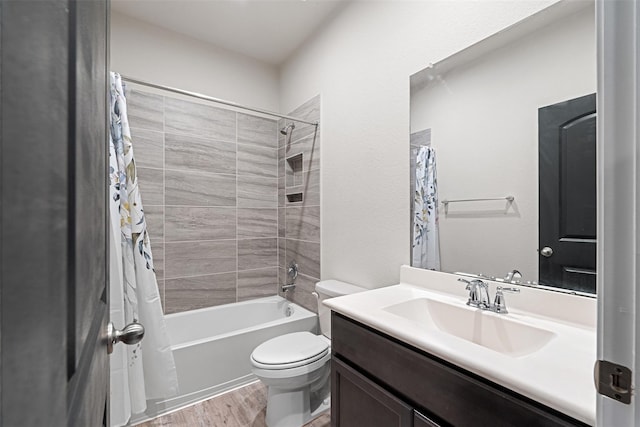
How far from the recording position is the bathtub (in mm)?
1813

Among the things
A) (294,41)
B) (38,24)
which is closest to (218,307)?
(294,41)

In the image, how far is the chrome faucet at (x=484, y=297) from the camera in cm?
104

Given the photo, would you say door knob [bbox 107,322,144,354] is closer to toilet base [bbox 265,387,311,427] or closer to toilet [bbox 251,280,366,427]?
toilet [bbox 251,280,366,427]

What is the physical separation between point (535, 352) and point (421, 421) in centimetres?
37

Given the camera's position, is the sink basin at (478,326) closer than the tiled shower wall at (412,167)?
Yes

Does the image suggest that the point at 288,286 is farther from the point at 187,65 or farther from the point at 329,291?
the point at 187,65

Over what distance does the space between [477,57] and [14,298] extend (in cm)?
153

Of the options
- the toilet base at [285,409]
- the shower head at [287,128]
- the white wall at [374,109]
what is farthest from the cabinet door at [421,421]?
the shower head at [287,128]

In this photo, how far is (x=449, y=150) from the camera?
4.36ft

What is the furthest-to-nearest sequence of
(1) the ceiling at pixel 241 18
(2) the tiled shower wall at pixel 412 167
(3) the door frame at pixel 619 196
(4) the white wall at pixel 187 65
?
(4) the white wall at pixel 187 65
(1) the ceiling at pixel 241 18
(2) the tiled shower wall at pixel 412 167
(3) the door frame at pixel 619 196

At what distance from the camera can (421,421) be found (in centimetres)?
80

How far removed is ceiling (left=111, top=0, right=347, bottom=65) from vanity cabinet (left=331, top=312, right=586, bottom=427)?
6.68 ft

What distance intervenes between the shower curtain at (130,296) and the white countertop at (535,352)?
3.71 ft

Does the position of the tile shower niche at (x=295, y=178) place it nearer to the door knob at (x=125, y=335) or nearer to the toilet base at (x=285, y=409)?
the toilet base at (x=285, y=409)
